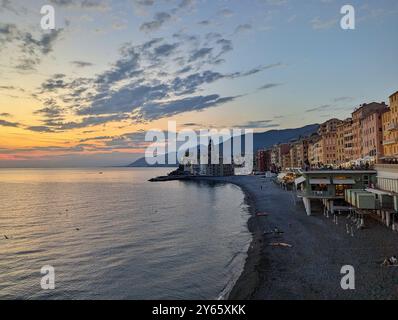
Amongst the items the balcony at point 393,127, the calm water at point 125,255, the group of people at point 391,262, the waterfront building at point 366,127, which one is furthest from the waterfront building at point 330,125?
the group of people at point 391,262

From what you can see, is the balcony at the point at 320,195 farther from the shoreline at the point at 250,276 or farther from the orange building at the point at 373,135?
the orange building at the point at 373,135

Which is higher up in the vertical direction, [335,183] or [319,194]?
[335,183]

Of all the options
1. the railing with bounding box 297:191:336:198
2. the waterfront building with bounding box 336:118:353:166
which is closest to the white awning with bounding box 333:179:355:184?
the railing with bounding box 297:191:336:198

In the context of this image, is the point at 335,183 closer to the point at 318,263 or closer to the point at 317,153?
the point at 318,263

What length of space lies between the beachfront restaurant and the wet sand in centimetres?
488

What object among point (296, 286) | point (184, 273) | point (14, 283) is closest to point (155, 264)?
point (184, 273)

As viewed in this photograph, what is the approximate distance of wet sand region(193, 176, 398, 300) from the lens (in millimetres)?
24609

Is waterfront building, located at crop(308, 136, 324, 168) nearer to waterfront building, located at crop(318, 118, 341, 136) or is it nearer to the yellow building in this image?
waterfront building, located at crop(318, 118, 341, 136)

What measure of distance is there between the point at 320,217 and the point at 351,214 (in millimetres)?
4310

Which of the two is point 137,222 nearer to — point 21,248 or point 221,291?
point 21,248

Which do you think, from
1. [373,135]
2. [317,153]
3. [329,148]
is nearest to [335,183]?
[373,135]

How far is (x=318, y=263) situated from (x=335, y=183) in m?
24.3

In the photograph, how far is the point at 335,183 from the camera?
52.6 m

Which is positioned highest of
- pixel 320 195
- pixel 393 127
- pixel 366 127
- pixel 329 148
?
pixel 366 127
